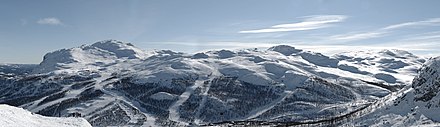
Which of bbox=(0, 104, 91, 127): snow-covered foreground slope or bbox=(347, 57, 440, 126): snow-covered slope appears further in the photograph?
bbox=(347, 57, 440, 126): snow-covered slope

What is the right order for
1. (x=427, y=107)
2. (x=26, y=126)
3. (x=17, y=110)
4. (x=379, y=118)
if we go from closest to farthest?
1. (x=26, y=126)
2. (x=17, y=110)
3. (x=427, y=107)
4. (x=379, y=118)

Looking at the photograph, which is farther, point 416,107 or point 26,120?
point 416,107

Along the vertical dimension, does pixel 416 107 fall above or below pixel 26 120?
below

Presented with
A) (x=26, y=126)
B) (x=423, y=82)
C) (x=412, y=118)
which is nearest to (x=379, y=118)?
(x=412, y=118)

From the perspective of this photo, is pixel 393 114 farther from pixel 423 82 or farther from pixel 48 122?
pixel 48 122

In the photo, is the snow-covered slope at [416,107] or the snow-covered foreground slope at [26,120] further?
the snow-covered slope at [416,107]

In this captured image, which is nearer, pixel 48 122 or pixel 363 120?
pixel 48 122

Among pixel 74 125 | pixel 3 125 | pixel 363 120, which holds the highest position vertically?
pixel 3 125

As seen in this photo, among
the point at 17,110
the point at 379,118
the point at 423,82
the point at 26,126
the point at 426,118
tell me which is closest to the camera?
the point at 26,126
